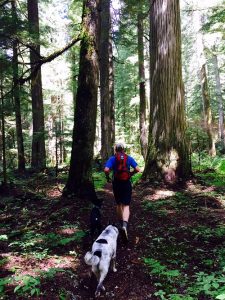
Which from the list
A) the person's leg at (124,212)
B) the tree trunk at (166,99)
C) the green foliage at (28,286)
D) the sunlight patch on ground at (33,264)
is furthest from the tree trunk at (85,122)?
the green foliage at (28,286)

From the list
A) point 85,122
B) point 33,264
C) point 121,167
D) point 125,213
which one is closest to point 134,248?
point 125,213

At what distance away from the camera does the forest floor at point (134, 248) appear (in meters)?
4.38

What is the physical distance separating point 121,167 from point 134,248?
1600 mm

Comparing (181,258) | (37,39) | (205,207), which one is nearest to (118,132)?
(37,39)

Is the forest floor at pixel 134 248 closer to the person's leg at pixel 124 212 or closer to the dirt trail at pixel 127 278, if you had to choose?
the dirt trail at pixel 127 278

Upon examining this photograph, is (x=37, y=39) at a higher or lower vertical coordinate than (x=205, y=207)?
higher

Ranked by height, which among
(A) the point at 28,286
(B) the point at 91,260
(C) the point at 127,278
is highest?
(B) the point at 91,260

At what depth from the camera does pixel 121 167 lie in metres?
6.60

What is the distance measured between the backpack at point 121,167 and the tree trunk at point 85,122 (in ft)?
7.01

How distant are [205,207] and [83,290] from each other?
173 inches

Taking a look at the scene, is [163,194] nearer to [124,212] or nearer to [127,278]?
[124,212]

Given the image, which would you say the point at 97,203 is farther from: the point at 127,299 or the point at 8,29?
the point at 8,29

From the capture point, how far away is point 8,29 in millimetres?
11273

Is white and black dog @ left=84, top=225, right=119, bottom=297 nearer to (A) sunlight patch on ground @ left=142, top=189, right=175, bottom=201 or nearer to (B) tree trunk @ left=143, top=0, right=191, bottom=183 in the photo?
(A) sunlight patch on ground @ left=142, top=189, right=175, bottom=201
